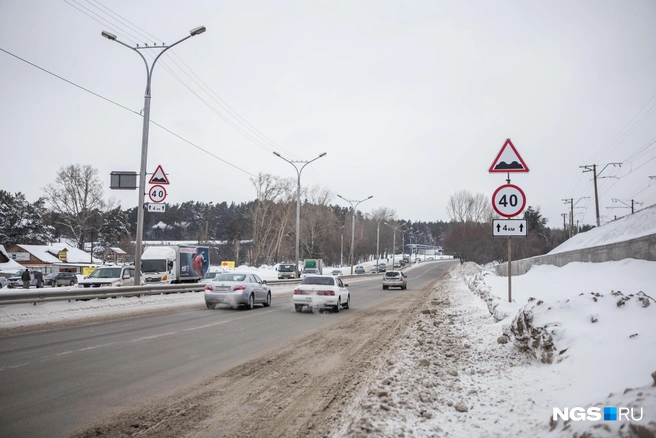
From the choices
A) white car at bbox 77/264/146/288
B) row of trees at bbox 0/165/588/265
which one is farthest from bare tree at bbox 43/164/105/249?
white car at bbox 77/264/146/288

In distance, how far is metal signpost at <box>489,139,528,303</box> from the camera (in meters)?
10.1

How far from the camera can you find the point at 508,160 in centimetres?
1038

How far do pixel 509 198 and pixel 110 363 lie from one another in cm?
865

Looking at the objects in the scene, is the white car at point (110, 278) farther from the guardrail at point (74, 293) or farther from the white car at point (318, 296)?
the white car at point (318, 296)

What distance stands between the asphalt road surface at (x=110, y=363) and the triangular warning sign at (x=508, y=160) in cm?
636

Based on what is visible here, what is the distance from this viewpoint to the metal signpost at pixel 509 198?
1015cm

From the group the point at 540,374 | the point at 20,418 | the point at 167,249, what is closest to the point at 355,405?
the point at 540,374

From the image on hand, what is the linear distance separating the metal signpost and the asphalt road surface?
18.6 ft

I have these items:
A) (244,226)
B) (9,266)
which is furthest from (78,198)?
(244,226)

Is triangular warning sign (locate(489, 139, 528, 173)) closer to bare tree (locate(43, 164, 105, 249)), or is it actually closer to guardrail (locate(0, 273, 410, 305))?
guardrail (locate(0, 273, 410, 305))

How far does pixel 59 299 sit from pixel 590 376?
17.3m

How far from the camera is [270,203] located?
264 feet

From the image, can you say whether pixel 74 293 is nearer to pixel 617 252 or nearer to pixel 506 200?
pixel 506 200

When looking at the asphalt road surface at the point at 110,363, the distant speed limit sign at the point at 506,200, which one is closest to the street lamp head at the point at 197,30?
the asphalt road surface at the point at 110,363
